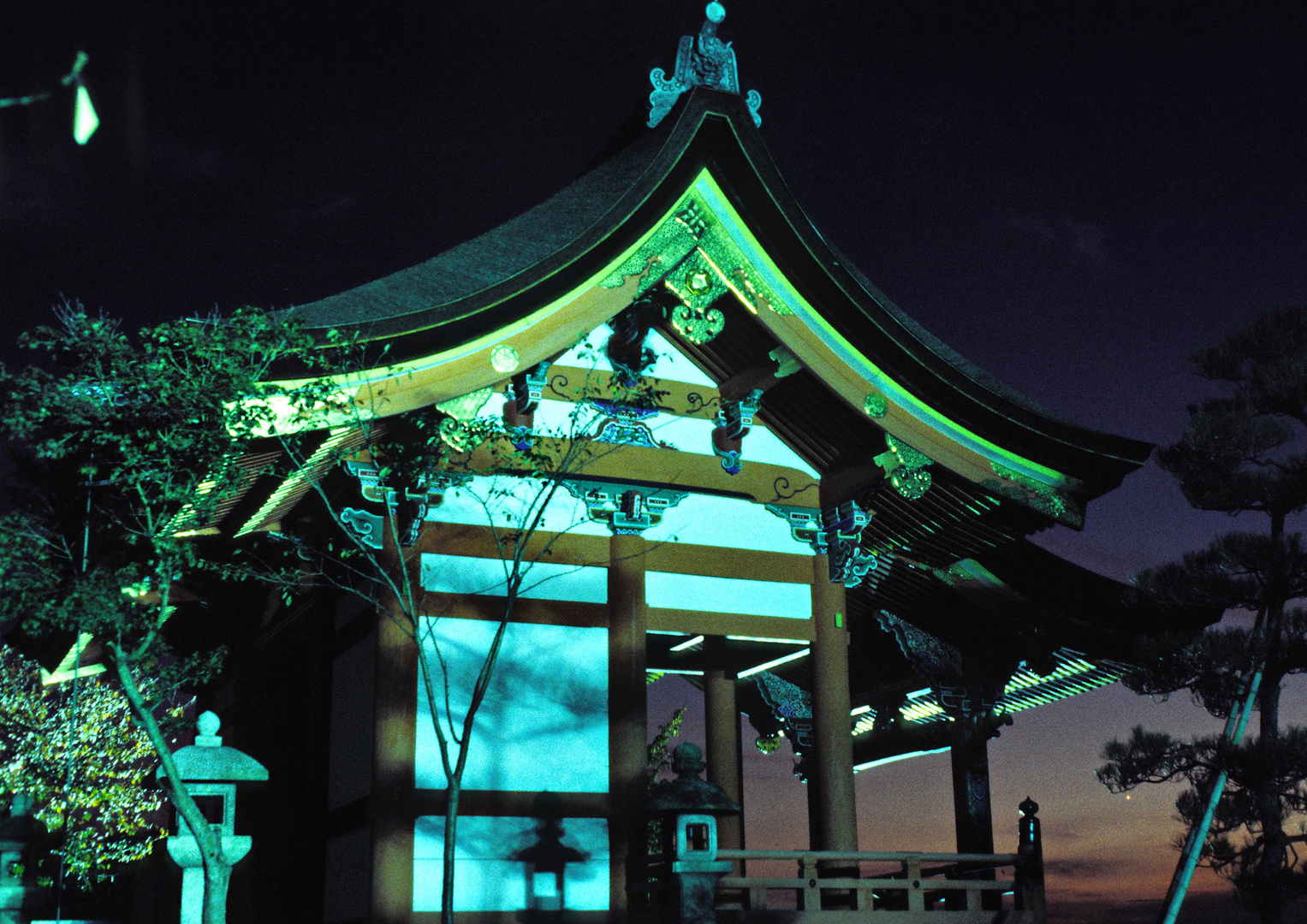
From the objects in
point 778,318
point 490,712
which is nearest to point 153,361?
point 490,712

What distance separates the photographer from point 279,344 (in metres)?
9.12

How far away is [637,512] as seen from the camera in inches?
469

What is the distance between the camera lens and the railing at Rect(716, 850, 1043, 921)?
34.4 feet

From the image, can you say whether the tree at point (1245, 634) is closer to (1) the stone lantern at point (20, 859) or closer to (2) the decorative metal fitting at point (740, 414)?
(2) the decorative metal fitting at point (740, 414)

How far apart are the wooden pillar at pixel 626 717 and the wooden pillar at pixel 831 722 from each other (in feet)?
6.27

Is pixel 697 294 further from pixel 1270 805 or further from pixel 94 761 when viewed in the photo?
Result: pixel 94 761

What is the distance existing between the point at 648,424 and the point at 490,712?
10.6 ft

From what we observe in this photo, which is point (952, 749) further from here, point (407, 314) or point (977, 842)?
point (407, 314)

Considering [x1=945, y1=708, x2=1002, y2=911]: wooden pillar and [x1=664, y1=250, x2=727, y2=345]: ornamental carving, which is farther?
[x1=945, y1=708, x2=1002, y2=911]: wooden pillar

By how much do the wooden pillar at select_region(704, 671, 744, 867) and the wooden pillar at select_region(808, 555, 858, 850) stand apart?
2.92 meters

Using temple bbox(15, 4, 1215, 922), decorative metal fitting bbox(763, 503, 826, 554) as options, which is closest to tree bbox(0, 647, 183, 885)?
temple bbox(15, 4, 1215, 922)

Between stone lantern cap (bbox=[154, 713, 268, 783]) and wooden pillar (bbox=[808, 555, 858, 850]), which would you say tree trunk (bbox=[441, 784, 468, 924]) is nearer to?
stone lantern cap (bbox=[154, 713, 268, 783])

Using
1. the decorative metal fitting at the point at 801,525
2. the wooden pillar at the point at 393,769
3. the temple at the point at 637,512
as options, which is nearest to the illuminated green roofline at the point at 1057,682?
the temple at the point at 637,512

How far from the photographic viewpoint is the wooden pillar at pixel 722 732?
15.7m
